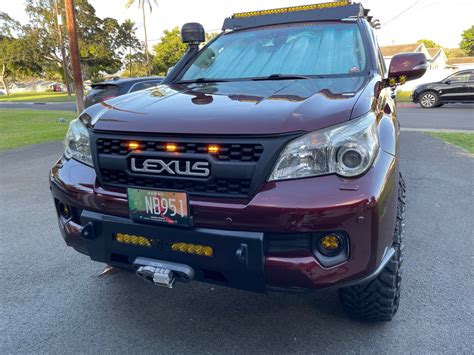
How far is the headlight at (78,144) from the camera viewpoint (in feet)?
7.35

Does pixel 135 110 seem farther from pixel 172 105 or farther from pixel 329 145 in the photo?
pixel 329 145

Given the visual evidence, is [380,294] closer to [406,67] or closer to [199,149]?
[199,149]

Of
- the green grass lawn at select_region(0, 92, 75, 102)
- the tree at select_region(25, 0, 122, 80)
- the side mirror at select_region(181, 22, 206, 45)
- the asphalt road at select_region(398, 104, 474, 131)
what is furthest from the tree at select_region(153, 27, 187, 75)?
→ the side mirror at select_region(181, 22, 206, 45)

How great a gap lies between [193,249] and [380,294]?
1.06m

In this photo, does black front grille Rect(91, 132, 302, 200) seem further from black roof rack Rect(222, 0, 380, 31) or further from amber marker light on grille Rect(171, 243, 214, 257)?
black roof rack Rect(222, 0, 380, 31)

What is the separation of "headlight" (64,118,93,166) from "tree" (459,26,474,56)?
3262 inches

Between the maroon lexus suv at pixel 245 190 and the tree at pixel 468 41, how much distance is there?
82291 mm

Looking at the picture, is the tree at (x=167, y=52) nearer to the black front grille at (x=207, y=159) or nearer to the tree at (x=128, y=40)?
the tree at (x=128, y=40)

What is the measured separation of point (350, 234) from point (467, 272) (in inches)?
68.6

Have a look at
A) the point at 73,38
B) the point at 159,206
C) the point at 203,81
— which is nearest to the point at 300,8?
the point at 203,81

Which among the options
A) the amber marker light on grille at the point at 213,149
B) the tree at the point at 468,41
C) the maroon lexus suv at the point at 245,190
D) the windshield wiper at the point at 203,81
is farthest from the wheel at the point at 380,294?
the tree at the point at 468,41

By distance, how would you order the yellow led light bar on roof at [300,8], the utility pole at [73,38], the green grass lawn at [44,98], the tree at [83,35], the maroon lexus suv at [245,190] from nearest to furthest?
the maroon lexus suv at [245,190], the yellow led light bar on roof at [300,8], the utility pole at [73,38], the green grass lawn at [44,98], the tree at [83,35]

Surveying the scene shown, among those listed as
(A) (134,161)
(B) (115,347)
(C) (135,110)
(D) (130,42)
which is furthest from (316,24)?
(D) (130,42)

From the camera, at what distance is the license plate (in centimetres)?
188
